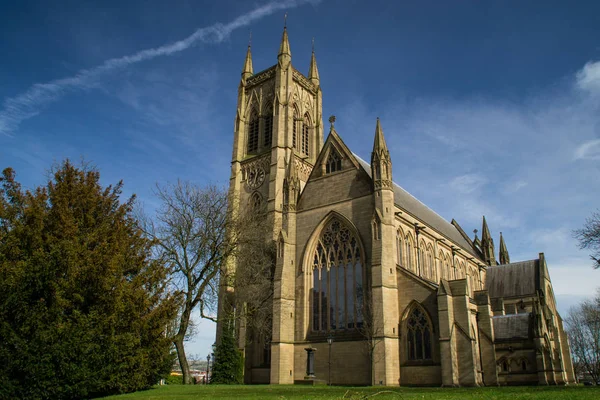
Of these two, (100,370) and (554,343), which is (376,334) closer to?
(100,370)

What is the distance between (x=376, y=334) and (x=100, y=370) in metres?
16.2

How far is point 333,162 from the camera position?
36219mm

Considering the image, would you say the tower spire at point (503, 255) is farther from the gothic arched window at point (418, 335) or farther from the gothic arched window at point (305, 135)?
the gothic arched window at point (418, 335)

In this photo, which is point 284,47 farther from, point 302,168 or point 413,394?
point 413,394

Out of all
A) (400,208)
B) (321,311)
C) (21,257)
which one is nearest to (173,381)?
(321,311)

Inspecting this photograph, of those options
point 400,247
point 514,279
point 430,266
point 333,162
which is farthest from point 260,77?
point 514,279

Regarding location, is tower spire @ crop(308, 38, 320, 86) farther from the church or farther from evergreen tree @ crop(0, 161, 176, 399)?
evergreen tree @ crop(0, 161, 176, 399)

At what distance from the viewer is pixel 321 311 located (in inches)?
1289

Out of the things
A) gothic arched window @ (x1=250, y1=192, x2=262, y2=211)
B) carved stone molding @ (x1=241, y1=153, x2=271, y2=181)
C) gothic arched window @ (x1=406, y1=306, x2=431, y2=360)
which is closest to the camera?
gothic arched window @ (x1=406, y1=306, x2=431, y2=360)

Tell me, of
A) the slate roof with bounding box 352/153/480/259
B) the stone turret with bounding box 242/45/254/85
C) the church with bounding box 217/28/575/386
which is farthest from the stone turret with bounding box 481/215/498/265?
the stone turret with bounding box 242/45/254/85

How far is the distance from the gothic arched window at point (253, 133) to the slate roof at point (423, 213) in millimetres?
10951

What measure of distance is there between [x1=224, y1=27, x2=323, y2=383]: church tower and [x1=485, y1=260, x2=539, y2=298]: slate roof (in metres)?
24.0

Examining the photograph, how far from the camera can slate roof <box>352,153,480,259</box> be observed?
4065 cm

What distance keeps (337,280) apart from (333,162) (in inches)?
355
